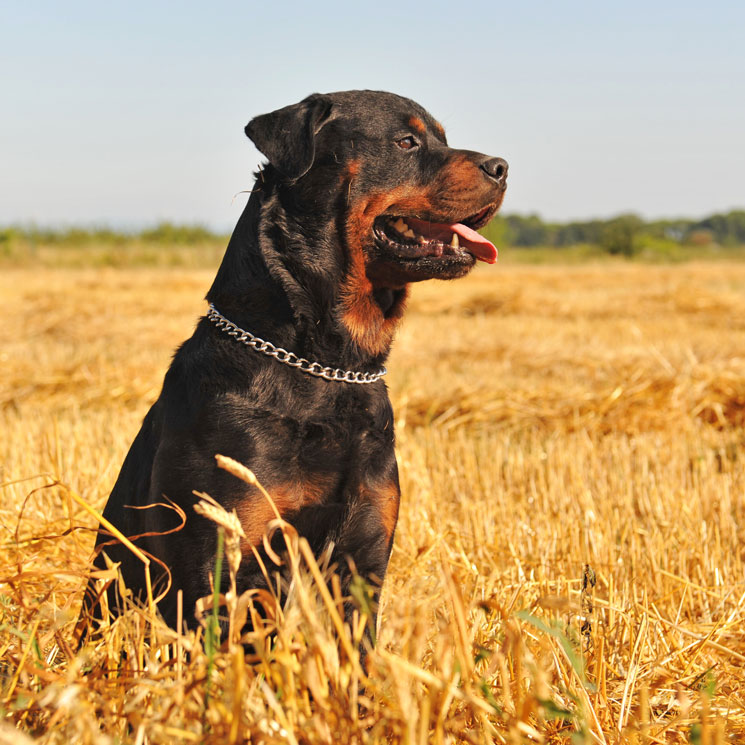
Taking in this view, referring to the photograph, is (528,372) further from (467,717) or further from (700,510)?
(467,717)

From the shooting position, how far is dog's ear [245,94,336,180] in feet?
10.0

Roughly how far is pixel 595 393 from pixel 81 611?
4.47 meters

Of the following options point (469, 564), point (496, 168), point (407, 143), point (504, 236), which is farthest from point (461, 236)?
point (504, 236)

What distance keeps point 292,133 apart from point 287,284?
0.58 metres

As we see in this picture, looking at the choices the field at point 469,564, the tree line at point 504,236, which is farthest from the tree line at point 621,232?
the field at point 469,564

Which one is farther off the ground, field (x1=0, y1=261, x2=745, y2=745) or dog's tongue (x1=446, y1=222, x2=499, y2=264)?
dog's tongue (x1=446, y1=222, x2=499, y2=264)

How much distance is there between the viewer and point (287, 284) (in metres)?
2.97

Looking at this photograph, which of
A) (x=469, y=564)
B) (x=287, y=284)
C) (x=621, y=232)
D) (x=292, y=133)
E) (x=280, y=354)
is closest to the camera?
(x=280, y=354)

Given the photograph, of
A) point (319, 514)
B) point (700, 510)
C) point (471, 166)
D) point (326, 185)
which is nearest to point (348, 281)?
point (326, 185)

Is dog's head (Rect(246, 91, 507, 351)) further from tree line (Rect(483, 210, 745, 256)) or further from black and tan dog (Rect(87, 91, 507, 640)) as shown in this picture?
tree line (Rect(483, 210, 745, 256))

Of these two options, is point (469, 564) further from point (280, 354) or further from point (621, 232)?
point (621, 232)

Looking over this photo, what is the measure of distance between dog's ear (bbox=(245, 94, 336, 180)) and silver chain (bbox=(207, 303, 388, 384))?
1.91ft

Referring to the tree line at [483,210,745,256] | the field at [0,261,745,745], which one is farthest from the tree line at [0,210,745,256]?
the field at [0,261,745,745]

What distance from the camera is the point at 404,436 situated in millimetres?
5594
